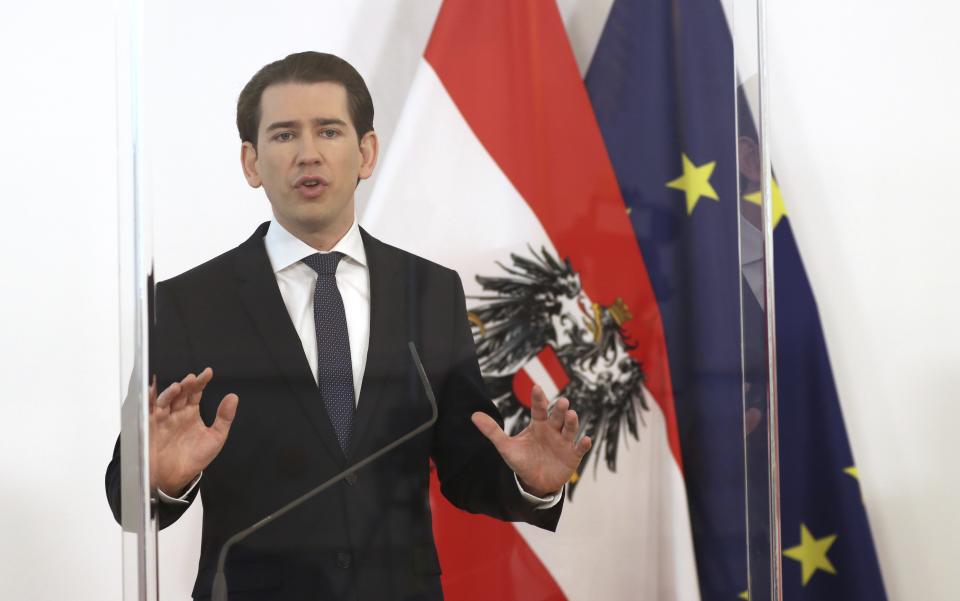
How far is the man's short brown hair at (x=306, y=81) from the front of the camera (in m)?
0.88

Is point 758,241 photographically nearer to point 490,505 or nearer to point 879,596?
point 490,505

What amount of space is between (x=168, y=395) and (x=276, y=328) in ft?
0.39

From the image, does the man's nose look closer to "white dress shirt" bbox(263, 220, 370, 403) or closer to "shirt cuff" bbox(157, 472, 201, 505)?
"white dress shirt" bbox(263, 220, 370, 403)

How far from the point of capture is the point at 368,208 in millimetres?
918

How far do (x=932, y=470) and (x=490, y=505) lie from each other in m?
0.88

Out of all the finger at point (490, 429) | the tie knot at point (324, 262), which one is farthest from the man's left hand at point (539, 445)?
the tie knot at point (324, 262)

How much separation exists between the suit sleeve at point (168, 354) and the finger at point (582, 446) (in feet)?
1.27

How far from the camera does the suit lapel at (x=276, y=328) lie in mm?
878

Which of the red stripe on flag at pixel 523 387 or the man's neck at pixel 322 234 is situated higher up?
the man's neck at pixel 322 234

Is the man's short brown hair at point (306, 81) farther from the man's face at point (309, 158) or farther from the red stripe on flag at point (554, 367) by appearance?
the red stripe on flag at point (554, 367)

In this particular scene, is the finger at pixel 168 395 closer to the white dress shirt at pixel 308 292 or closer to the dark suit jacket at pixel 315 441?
the dark suit jacket at pixel 315 441

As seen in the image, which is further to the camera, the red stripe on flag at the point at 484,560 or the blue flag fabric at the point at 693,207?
the blue flag fabric at the point at 693,207

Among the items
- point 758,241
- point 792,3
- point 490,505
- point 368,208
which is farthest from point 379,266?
point 792,3

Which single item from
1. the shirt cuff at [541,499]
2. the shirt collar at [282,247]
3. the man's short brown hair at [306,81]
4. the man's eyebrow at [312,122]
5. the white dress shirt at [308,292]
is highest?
the man's short brown hair at [306,81]
